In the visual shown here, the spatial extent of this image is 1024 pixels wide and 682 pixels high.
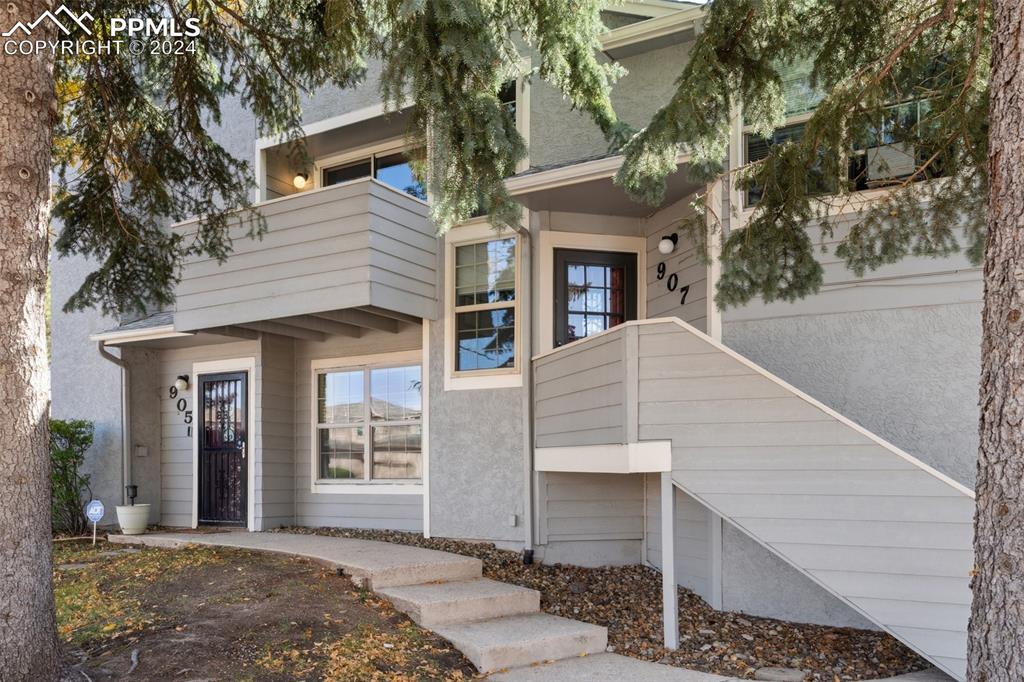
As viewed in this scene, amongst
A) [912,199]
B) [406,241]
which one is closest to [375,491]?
[406,241]

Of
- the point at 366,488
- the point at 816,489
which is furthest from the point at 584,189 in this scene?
the point at 366,488

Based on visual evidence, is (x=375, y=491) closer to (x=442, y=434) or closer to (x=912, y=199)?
(x=442, y=434)

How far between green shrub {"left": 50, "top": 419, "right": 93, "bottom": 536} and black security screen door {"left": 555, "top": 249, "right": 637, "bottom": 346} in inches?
288

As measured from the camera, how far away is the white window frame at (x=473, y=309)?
8680mm

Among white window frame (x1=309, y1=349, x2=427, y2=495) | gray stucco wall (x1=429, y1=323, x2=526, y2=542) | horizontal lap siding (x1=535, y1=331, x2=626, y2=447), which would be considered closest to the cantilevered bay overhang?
horizontal lap siding (x1=535, y1=331, x2=626, y2=447)

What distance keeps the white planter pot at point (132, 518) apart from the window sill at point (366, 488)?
232 cm

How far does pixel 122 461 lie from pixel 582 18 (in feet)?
29.2

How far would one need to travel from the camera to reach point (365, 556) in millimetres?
7465

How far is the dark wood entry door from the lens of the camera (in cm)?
1095

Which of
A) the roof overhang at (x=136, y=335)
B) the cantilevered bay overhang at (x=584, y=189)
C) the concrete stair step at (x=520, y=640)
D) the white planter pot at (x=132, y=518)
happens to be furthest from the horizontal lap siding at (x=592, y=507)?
the white planter pot at (x=132, y=518)

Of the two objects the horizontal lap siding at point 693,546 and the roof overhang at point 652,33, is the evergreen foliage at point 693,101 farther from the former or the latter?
the horizontal lap siding at point 693,546

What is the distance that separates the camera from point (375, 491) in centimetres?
999

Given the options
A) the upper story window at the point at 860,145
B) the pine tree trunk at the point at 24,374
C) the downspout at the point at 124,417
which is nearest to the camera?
the pine tree trunk at the point at 24,374

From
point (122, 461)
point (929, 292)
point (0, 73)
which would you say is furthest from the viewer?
point (122, 461)
